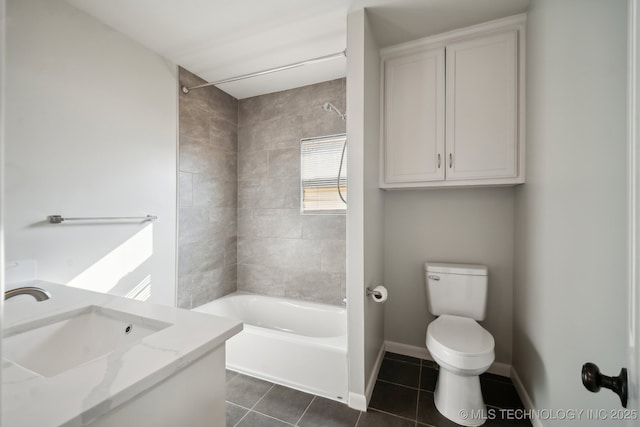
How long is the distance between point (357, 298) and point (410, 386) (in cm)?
80

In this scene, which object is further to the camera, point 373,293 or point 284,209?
point 284,209

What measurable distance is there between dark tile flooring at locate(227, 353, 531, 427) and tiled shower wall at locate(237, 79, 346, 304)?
2.83 feet

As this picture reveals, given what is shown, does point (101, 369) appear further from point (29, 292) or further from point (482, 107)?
point (482, 107)

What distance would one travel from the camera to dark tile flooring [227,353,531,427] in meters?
1.48

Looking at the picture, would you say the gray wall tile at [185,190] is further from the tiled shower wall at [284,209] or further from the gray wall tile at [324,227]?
the gray wall tile at [324,227]

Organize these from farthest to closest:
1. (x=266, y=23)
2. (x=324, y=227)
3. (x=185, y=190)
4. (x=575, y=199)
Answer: (x=324, y=227) < (x=185, y=190) < (x=266, y=23) < (x=575, y=199)

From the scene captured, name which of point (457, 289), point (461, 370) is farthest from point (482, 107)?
point (461, 370)

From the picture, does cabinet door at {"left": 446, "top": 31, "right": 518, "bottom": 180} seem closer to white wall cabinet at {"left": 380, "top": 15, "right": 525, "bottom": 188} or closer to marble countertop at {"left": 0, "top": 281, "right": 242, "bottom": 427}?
white wall cabinet at {"left": 380, "top": 15, "right": 525, "bottom": 188}

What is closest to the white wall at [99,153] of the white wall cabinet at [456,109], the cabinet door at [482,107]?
the white wall cabinet at [456,109]

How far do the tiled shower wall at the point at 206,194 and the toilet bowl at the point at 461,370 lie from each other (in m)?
1.96

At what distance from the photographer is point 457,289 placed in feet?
6.11

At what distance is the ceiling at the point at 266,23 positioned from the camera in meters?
1.58

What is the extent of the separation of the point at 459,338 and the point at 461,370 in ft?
0.60

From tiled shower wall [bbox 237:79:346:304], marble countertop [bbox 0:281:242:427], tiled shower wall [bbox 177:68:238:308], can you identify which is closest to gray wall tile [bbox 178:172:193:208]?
tiled shower wall [bbox 177:68:238:308]
